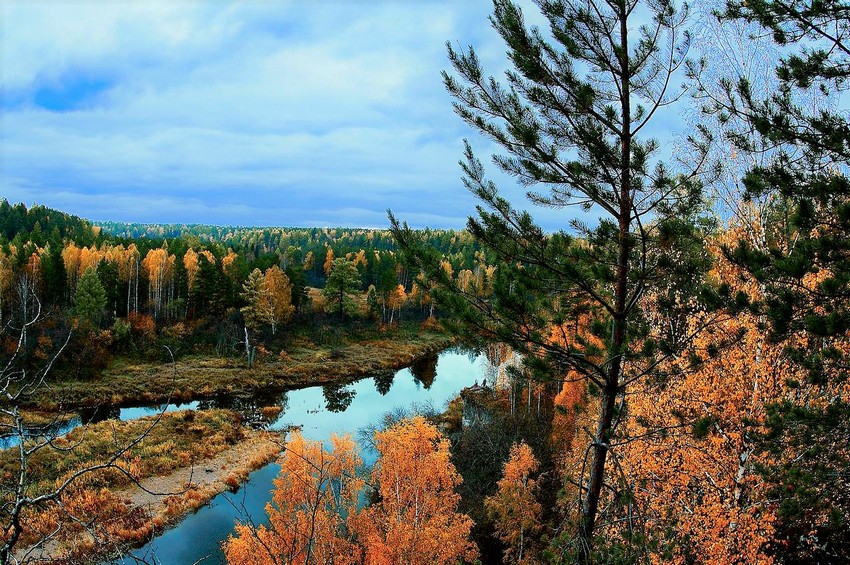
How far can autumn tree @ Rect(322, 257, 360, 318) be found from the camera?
173 feet

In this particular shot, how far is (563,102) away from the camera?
18.4 ft

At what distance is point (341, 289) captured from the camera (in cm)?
5275

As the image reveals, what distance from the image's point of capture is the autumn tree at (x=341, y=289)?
173 feet

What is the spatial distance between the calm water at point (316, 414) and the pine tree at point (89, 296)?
1252 centimetres

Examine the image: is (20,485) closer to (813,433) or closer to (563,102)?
(563,102)

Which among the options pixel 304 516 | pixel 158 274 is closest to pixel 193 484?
pixel 304 516

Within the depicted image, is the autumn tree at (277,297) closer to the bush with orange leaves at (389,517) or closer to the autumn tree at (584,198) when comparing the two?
the bush with orange leaves at (389,517)

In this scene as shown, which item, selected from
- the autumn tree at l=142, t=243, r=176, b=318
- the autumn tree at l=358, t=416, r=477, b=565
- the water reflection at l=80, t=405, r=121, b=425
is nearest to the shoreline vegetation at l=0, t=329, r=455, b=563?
the water reflection at l=80, t=405, r=121, b=425

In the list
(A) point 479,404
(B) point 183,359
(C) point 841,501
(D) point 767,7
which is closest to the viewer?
(D) point 767,7

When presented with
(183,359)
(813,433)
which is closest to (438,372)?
(183,359)

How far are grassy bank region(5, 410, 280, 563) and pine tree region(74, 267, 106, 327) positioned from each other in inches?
584

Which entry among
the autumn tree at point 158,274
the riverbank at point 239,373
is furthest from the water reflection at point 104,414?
the autumn tree at point 158,274

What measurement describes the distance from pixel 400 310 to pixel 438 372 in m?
20.0

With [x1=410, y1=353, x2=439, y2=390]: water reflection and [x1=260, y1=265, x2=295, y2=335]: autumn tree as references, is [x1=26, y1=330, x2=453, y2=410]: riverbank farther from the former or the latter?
[x1=260, y1=265, x2=295, y2=335]: autumn tree
